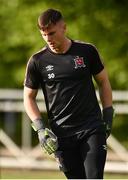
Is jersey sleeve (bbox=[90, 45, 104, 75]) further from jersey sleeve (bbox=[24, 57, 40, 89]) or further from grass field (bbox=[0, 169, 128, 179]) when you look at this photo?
grass field (bbox=[0, 169, 128, 179])

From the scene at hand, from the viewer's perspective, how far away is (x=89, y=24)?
16922 millimetres

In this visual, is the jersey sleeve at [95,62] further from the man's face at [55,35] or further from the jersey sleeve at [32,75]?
the jersey sleeve at [32,75]

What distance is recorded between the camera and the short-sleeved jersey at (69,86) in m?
7.71

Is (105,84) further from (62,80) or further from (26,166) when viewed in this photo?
(26,166)

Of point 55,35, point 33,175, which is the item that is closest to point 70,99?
point 55,35

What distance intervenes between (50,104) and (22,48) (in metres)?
11.2

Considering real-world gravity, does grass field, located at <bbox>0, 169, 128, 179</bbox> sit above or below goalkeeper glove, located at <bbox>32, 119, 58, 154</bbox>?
below

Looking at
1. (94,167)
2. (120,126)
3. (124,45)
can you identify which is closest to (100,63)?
(94,167)

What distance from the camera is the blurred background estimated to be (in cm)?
1631

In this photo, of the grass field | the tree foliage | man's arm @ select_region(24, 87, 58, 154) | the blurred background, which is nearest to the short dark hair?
man's arm @ select_region(24, 87, 58, 154)

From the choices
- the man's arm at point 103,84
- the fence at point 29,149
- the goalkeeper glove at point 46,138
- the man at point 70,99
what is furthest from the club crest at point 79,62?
the fence at point 29,149

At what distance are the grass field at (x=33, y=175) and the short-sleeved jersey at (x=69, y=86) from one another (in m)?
7.17

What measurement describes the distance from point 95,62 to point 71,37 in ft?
29.8

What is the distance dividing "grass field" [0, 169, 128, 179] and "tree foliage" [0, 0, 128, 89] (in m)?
2.69
